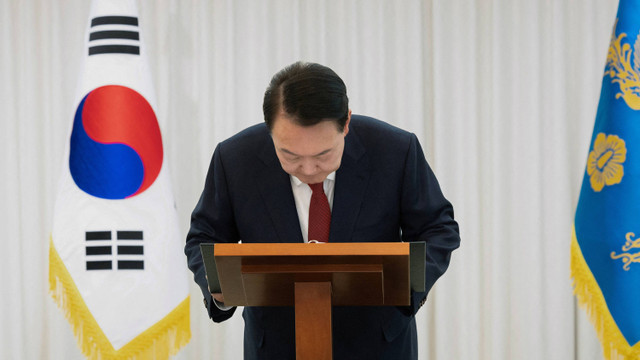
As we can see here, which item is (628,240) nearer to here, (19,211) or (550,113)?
(550,113)

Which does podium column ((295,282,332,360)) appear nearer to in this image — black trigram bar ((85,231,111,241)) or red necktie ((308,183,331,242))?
red necktie ((308,183,331,242))

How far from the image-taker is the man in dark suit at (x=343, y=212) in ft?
6.50

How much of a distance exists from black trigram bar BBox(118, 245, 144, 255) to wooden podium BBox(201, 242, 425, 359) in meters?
1.78

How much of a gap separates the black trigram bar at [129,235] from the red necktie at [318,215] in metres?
1.48

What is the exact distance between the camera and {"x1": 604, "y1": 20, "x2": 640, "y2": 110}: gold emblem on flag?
9.87 feet

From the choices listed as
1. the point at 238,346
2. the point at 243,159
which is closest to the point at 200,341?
the point at 238,346

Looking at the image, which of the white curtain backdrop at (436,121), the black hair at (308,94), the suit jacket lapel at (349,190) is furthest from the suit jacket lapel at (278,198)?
the white curtain backdrop at (436,121)

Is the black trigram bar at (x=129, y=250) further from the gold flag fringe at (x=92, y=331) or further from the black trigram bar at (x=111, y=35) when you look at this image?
the black trigram bar at (x=111, y=35)

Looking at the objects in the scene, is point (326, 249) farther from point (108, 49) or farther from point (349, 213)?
point (108, 49)

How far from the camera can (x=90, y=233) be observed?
3.18 metres

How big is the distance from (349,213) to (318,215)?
9 cm

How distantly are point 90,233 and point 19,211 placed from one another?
1.13m

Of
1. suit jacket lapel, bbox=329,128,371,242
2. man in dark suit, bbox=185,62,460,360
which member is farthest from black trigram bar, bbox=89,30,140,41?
suit jacket lapel, bbox=329,128,371,242

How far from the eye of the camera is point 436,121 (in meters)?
3.98
